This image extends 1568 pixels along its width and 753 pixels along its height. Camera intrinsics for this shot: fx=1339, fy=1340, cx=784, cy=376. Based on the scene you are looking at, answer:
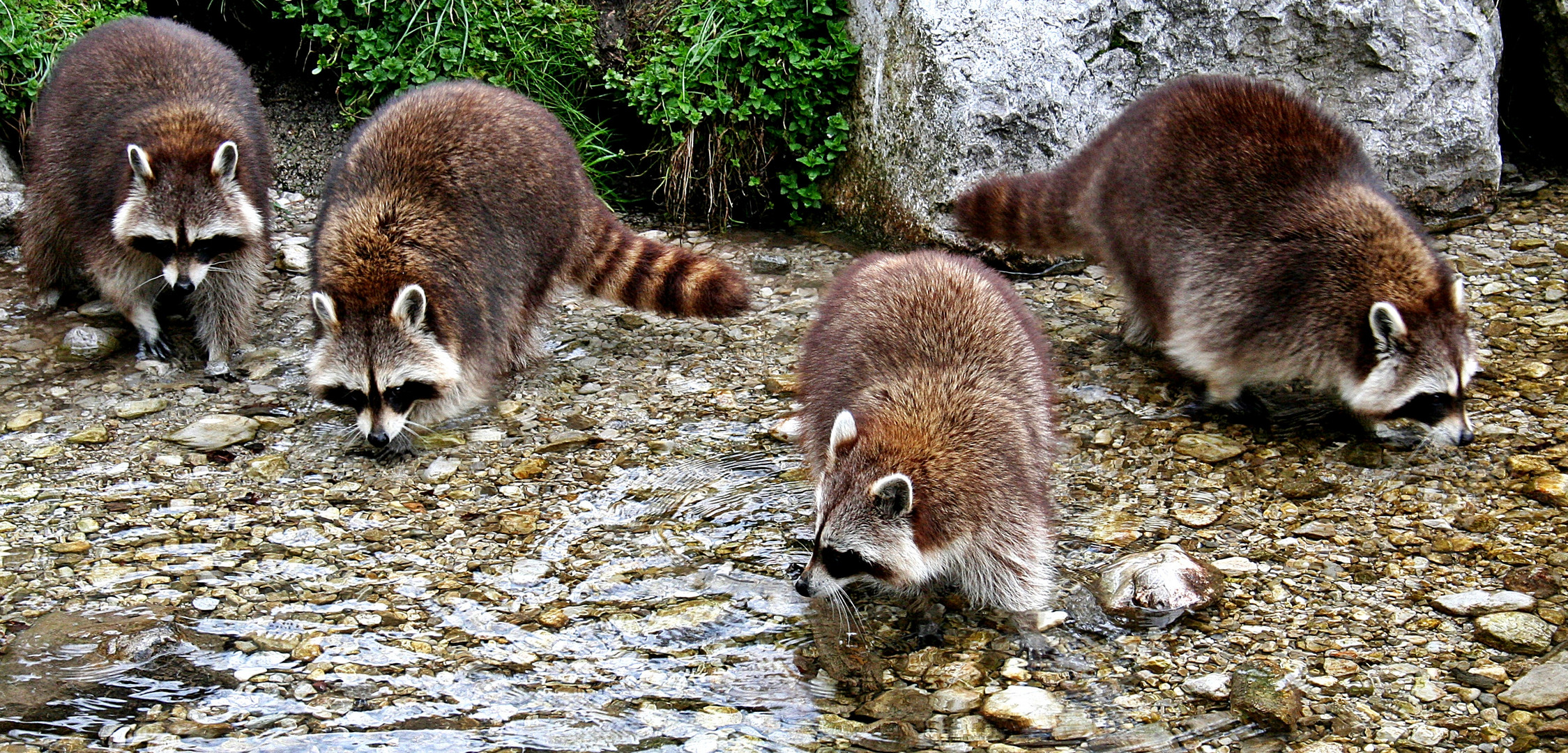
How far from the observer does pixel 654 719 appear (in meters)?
2.95

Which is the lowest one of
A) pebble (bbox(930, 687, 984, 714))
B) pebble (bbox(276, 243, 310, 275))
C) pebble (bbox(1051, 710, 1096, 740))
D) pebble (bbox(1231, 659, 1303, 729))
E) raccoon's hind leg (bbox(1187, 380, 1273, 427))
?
pebble (bbox(930, 687, 984, 714))

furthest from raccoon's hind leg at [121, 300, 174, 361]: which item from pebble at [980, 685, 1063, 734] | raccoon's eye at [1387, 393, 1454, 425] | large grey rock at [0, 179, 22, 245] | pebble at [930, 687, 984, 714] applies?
raccoon's eye at [1387, 393, 1454, 425]

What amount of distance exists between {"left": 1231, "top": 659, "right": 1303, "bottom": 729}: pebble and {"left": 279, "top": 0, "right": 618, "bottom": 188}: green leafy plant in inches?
146

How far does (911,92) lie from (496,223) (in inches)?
72.9

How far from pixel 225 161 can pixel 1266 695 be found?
3773 mm

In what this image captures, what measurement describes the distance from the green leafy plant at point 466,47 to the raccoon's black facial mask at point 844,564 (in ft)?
10.2

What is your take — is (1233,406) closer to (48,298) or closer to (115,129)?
(115,129)

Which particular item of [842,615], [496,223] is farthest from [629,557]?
[496,223]

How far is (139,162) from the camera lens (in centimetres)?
457

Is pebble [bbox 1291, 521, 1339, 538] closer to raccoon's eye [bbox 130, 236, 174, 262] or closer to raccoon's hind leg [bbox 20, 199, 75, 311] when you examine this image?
raccoon's eye [bbox 130, 236, 174, 262]

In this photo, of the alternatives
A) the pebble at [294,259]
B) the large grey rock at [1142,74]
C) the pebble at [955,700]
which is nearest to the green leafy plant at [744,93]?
the large grey rock at [1142,74]

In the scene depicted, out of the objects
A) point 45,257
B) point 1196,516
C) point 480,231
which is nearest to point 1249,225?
point 1196,516

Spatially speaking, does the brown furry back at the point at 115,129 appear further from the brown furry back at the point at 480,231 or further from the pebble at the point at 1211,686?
the pebble at the point at 1211,686

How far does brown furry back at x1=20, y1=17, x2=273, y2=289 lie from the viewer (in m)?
4.80
